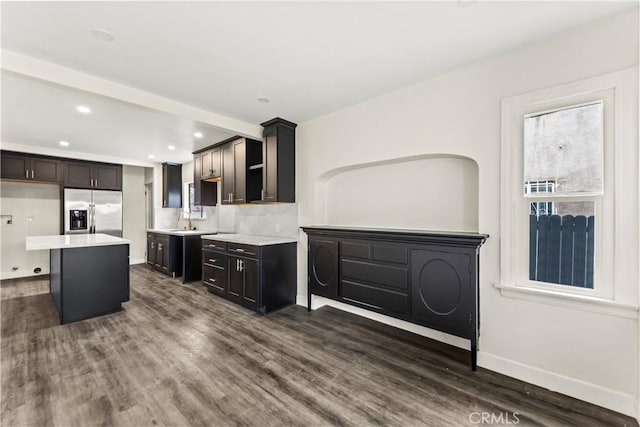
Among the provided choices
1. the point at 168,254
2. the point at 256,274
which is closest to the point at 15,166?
the point at 168,254

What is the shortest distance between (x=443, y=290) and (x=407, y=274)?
13.4 inches

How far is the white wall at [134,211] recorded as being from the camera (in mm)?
6699

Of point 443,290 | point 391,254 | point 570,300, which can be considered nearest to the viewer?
point 570,300

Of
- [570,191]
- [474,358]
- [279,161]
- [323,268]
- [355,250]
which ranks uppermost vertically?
[279,161]

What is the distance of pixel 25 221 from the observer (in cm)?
539

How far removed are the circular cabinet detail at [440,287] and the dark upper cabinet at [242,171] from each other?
111 inches

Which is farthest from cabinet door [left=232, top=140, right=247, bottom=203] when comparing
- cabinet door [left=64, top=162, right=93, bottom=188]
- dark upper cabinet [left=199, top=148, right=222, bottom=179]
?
cabinet door [left=64, top=162, right=93, bottom=188]

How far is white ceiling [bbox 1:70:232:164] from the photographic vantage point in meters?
2.90

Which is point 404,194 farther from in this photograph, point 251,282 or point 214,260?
point 214,260

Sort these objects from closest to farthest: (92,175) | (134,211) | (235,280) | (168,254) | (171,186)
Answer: (235,280)
(168,254)
(92,175)
(171,186)
(134,211)

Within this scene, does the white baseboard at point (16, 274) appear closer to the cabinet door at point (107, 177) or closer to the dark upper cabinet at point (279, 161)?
the cabinet door at point (107, 177)

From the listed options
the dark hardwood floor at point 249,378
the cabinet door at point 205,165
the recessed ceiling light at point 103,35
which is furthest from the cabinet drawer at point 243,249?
the recessed ceiling light at point 103,35

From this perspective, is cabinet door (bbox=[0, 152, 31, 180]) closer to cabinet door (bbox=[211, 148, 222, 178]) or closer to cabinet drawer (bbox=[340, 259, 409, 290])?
cabinet door (bbox=[211, 148, 222, 178])

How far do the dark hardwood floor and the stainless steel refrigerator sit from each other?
287 cm
